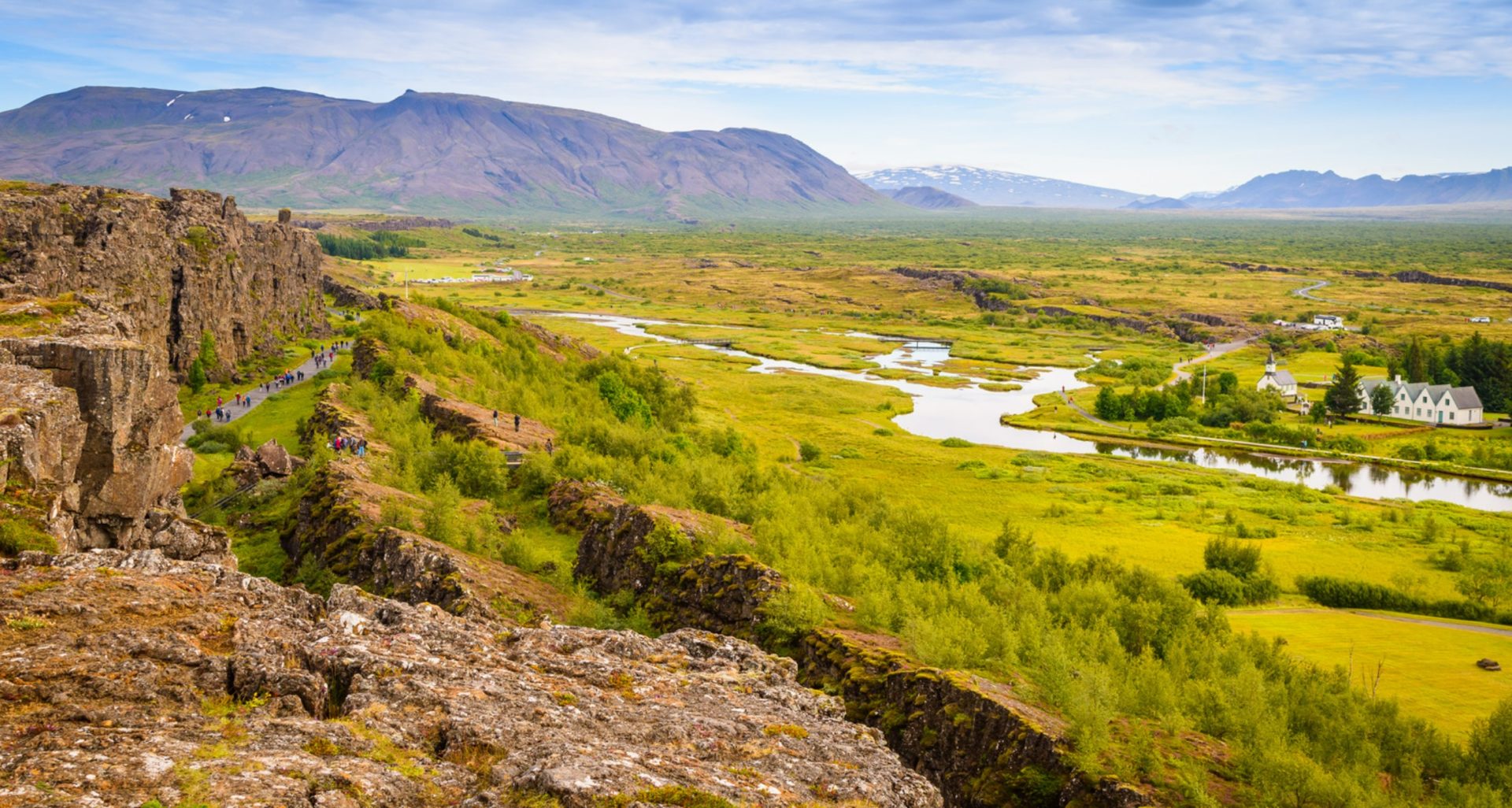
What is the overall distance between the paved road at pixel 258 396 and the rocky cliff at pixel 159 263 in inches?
193

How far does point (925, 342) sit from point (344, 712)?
17474 centimetres

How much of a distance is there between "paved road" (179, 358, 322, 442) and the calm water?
2363 inches

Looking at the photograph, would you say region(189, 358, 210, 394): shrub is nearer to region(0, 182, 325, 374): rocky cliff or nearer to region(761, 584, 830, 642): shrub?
region(0, 182, 325, 374): rocky cliff

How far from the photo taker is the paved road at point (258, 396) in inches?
2319

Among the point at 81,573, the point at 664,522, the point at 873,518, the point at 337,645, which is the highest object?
the point at 81,573

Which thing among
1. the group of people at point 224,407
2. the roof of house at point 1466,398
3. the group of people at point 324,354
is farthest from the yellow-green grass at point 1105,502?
the roof of house at point 1466,398

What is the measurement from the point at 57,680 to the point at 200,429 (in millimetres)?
48046

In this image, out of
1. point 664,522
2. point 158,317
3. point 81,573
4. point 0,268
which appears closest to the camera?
point 81,573

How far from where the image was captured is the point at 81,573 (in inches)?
693

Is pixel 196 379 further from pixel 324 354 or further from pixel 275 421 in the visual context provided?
pixel 324 354

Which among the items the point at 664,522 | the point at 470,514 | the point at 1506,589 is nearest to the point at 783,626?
the point at 664,522

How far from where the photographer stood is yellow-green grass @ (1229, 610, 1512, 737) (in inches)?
1639

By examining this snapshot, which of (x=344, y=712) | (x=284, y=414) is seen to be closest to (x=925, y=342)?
(x=284, y=414)

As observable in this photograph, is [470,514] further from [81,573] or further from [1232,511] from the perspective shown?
[1232,511]
